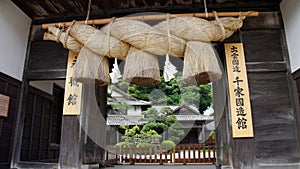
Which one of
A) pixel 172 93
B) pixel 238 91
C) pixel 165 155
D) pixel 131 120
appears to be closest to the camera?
pixel 238 91

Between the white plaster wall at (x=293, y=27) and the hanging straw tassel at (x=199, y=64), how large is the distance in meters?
1.50

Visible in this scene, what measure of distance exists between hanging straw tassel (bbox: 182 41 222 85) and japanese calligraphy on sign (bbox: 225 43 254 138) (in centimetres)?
100

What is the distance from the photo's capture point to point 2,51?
2934mm

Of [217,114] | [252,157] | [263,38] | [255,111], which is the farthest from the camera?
[217,114]

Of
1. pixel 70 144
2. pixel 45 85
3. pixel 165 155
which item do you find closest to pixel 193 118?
pixel 165 155

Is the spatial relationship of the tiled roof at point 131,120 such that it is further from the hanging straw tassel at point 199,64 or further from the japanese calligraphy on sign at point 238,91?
the hanging straw tassel at point 199,64

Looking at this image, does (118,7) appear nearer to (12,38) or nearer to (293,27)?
(12,38)

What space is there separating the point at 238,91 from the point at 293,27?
1.07m

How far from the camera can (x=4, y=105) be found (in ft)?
9.43

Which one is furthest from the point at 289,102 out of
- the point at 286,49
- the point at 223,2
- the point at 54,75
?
the point at 54,75

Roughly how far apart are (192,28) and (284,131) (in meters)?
1.86

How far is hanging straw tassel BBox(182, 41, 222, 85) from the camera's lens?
6.04 ft

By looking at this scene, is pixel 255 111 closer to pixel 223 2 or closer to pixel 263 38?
pixel 263 38

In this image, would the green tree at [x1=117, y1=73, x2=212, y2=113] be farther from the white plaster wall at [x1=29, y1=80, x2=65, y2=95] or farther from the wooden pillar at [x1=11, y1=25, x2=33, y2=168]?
the wooden pillar at [x1=11, y1=25, x2=33, y2=168]
